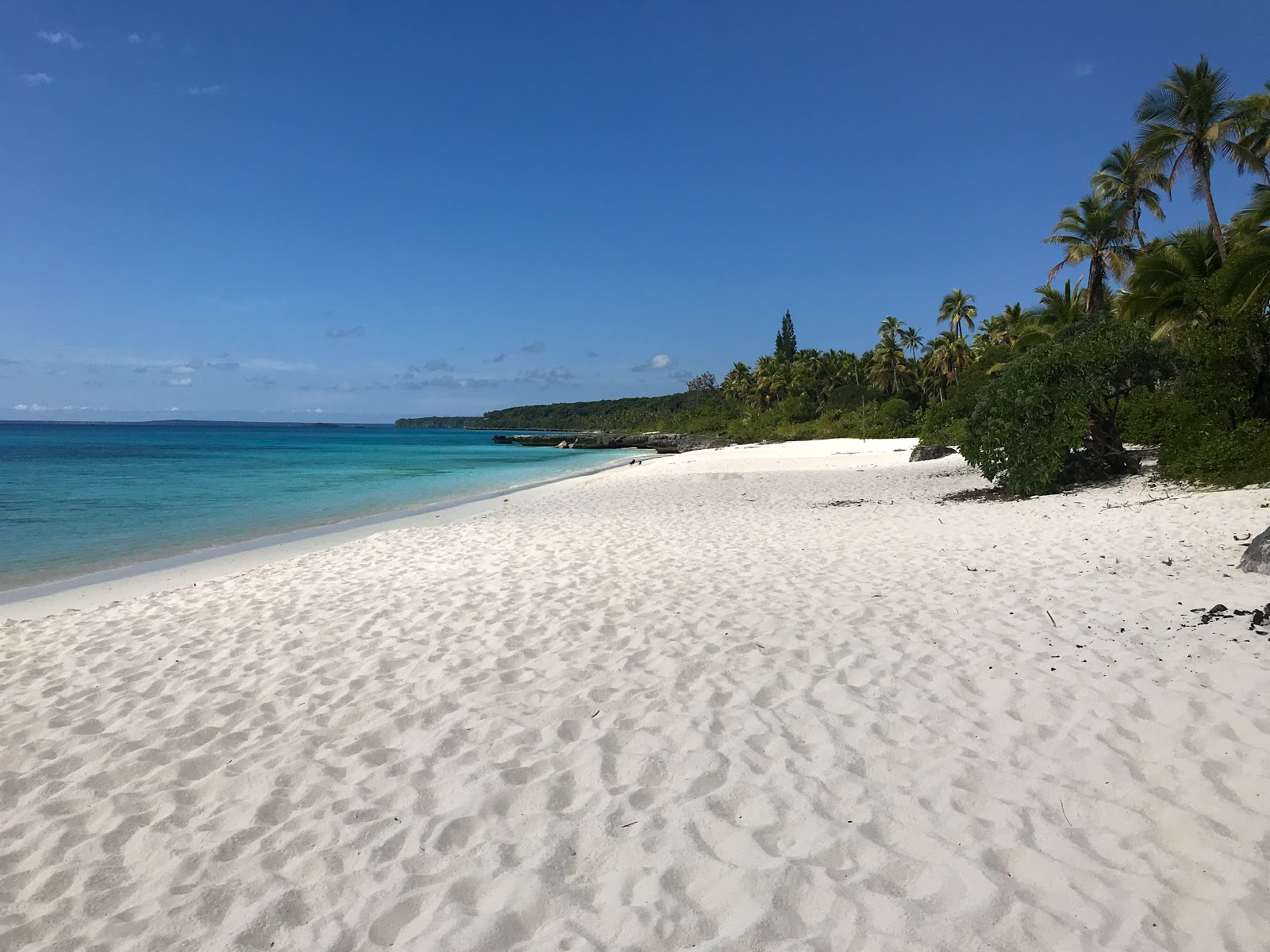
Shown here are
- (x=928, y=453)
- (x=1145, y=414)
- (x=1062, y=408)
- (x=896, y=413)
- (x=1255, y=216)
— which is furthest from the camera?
(x=896, y=413)

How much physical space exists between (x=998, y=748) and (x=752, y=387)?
91.6 metres

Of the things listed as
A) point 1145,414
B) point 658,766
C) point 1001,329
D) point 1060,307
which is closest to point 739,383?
point 1001,329

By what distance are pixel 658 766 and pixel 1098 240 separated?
3421 centimetres

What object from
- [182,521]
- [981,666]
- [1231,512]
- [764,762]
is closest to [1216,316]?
[1231,512]

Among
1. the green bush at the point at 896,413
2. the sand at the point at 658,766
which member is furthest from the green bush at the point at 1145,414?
the green bush at the point at 896,413

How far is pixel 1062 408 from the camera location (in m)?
12.2

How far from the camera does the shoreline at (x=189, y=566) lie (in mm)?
8344

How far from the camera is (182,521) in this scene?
659 inches

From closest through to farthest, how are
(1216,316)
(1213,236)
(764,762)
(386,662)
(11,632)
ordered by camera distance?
(764,762) < (386,662) < (11,632) < (1216,316) < (1213,236)

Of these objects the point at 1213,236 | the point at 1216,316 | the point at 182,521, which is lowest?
the point at 182,521

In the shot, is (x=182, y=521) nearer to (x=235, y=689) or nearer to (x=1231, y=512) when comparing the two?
(x=235, y=689)

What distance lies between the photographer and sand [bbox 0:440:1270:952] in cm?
253

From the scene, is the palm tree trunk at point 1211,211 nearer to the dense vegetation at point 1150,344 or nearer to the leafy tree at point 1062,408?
the dense vegetation at point 1150,344

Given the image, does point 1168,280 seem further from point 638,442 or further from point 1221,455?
point 638,442
